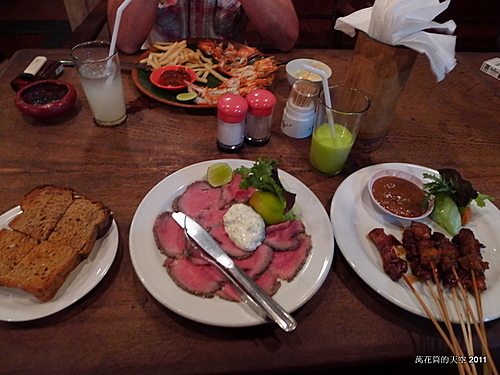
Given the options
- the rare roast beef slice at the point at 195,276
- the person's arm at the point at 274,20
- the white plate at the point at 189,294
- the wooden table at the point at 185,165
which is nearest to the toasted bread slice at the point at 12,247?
the wooden table at the point at 185,165

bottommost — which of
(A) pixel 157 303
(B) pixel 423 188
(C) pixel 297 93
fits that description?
(A) pixel 157 303

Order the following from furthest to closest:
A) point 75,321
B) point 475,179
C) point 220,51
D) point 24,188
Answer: point 220,51
point 475,179
point 24,188
point 75,321

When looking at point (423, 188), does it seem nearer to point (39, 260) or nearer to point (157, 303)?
point (157, 303)

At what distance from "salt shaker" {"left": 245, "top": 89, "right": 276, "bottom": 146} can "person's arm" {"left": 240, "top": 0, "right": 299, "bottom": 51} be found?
117 centimetres

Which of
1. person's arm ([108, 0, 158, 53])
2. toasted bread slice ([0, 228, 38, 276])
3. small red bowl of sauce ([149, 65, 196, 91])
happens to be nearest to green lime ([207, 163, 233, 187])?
toasted bread slice ([0, 228, 38, 276])

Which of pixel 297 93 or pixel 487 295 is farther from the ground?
pixel 297 93

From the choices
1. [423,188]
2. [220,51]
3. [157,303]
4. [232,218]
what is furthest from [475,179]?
[220,51]

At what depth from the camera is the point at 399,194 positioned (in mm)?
1572

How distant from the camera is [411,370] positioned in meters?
1.83

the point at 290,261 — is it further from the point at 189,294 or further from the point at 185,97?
the point at 185,97

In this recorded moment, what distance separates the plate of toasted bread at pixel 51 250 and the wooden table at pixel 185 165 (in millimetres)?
63

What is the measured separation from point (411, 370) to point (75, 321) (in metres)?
1.75

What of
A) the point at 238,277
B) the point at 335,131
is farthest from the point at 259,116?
the point at 238,277

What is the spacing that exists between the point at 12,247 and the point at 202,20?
2.53 meters
